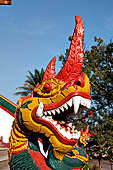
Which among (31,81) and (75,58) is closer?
(75,58)

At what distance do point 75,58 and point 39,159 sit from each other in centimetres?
129

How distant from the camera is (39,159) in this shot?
232 centimetres

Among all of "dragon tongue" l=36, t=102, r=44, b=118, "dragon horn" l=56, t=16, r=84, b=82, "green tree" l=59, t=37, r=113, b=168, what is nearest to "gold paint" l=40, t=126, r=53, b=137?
"dragon tongue" l=36, t=102, r=44, b=118

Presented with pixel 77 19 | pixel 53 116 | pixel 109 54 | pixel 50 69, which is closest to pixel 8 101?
pixel 50 69

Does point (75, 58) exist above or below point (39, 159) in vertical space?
above

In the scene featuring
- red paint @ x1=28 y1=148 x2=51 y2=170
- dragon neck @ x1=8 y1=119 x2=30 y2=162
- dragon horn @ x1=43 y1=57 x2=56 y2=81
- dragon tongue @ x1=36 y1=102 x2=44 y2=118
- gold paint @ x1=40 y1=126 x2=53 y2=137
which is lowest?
red paint @ x1=28 y1=148 x2=51 y2=170

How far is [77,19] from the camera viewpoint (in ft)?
8.73

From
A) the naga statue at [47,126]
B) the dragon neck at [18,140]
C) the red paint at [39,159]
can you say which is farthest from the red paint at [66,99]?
the red paint at [39,159]

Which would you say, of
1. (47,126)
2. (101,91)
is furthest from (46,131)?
(101,91)

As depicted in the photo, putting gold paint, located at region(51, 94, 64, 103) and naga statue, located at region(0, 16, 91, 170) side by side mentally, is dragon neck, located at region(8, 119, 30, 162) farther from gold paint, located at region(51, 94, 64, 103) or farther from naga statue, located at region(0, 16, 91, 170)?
gold paint, located at region(51, 94, 64, 103)

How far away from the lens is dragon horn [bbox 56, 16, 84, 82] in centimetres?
261

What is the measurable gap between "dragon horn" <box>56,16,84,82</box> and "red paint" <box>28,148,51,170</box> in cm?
94

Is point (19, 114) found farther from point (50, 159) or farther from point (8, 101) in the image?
point (8, 101)

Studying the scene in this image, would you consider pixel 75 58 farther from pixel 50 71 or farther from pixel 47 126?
pixel 47 126
